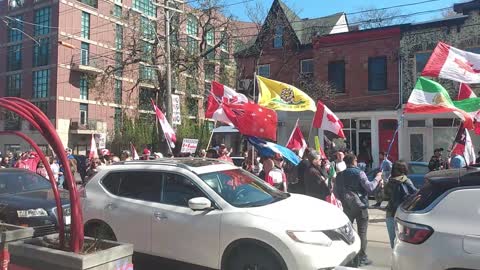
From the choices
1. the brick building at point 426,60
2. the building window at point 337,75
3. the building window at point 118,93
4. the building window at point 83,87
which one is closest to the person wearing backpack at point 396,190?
the brick building at point 426,60

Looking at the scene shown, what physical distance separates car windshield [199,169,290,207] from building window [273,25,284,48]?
23511mm

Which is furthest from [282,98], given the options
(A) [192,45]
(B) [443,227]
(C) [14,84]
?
(C) [14,84]

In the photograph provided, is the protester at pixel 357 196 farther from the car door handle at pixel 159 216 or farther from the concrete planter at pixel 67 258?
the concrete planter at pixel 67 258

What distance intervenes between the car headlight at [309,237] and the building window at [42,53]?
5253 cm

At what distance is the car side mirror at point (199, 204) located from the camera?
19.8 feet

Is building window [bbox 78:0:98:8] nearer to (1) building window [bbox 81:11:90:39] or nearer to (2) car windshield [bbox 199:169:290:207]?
(1) building window [bbox 81:11:90:39]

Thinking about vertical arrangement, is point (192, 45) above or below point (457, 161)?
above

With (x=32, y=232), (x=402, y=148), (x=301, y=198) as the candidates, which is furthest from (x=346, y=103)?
(x=32, y=232)

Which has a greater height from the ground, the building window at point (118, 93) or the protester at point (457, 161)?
the building window at point (118, 93)

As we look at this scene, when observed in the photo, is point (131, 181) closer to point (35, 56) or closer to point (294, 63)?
point (294, 63)

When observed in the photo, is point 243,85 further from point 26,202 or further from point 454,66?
point 26,202

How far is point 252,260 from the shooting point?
18.9ft

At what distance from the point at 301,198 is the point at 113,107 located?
53152 mm

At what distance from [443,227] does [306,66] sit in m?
25.0
